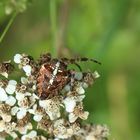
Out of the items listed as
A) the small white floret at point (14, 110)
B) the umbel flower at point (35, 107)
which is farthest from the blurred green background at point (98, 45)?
the small white floret at point (14, 110)

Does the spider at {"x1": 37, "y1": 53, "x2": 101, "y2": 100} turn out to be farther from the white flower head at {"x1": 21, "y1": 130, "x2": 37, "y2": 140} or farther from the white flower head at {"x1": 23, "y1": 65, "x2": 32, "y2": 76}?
the white flower head at {"x1": 21, "y1": 130, "x2": 37, "y2": 140}

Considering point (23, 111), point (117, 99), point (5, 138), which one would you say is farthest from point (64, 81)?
point (117, 99)

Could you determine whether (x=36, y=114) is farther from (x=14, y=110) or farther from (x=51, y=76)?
(x=51, y=76)

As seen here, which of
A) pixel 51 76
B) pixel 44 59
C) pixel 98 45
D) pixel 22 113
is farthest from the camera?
pixel 98 45

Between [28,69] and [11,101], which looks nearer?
[28,69]

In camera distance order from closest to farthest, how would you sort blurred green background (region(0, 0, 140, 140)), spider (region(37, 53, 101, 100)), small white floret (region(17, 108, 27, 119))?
spider (region(37, 53, 101, 100)) < small white floret (region(17, 108, 27, 119)) < blurred green background (region(0, 0, 140, 140))

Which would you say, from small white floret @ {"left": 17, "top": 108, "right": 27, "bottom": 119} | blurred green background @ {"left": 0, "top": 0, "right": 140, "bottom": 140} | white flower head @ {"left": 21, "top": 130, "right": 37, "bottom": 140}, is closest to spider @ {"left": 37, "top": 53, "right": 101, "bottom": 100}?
small white floret @ {"left": 17, "top": 108, "right": 27, "bottom": 119}

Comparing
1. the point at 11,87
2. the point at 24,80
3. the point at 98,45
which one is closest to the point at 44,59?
the point at 24,80
